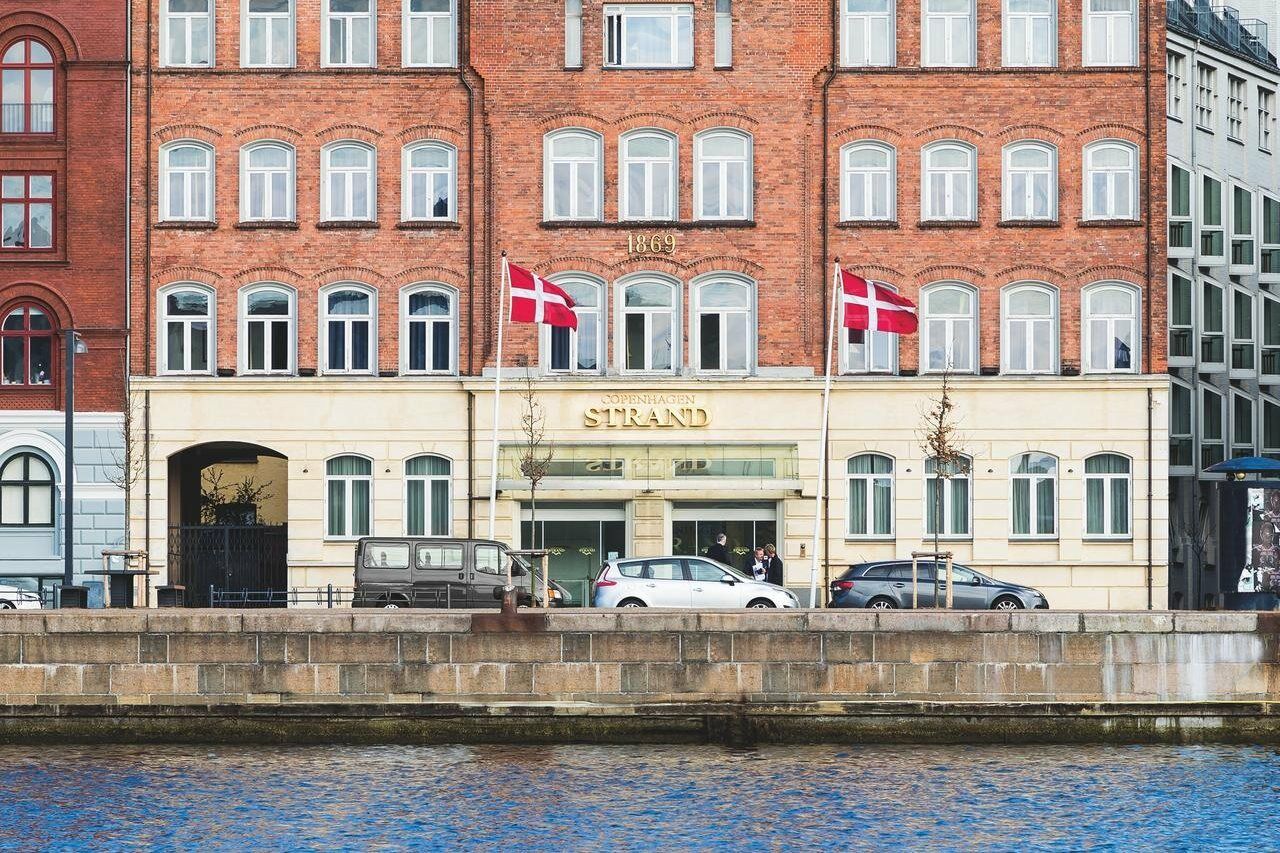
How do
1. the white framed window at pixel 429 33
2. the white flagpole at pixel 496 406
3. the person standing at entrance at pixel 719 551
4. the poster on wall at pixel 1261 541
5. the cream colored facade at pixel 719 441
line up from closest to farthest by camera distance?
the poster on wall at pixel 1261 541, the white flagpole at pixel 496 406, the person standing at entrance at pixel 719 551, the cream colored facade at pixel 719 441, the white framed window at pixel 429 33

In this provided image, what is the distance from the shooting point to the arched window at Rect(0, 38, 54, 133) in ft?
180

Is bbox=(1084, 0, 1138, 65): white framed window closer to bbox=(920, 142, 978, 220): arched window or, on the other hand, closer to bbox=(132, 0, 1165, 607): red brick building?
bbox=(132, 0, 1165, 607): red brick building

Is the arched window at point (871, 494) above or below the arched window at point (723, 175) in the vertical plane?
below

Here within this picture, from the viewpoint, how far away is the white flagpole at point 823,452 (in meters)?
50.2

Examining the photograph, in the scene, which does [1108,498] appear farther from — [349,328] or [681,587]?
[349,328]

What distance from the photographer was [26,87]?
54.8 m

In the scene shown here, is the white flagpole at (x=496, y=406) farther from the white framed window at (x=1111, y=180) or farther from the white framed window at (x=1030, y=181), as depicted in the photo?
the white framed window at (x=1111, y=180)

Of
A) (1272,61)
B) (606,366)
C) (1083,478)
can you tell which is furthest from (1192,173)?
(606,366)

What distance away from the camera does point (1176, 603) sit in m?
64.6

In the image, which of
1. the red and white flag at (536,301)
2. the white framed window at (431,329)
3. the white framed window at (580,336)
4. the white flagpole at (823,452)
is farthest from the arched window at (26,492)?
the white flagpole at (823,452)

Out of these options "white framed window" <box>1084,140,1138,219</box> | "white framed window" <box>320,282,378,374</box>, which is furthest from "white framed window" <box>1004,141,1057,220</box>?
"white framed window" <box>320,282,378,374</box>

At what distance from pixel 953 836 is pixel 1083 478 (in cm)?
2451

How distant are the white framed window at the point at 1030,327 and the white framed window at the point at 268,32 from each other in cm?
1817

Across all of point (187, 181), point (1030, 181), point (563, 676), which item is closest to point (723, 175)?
point (1030, 181)
